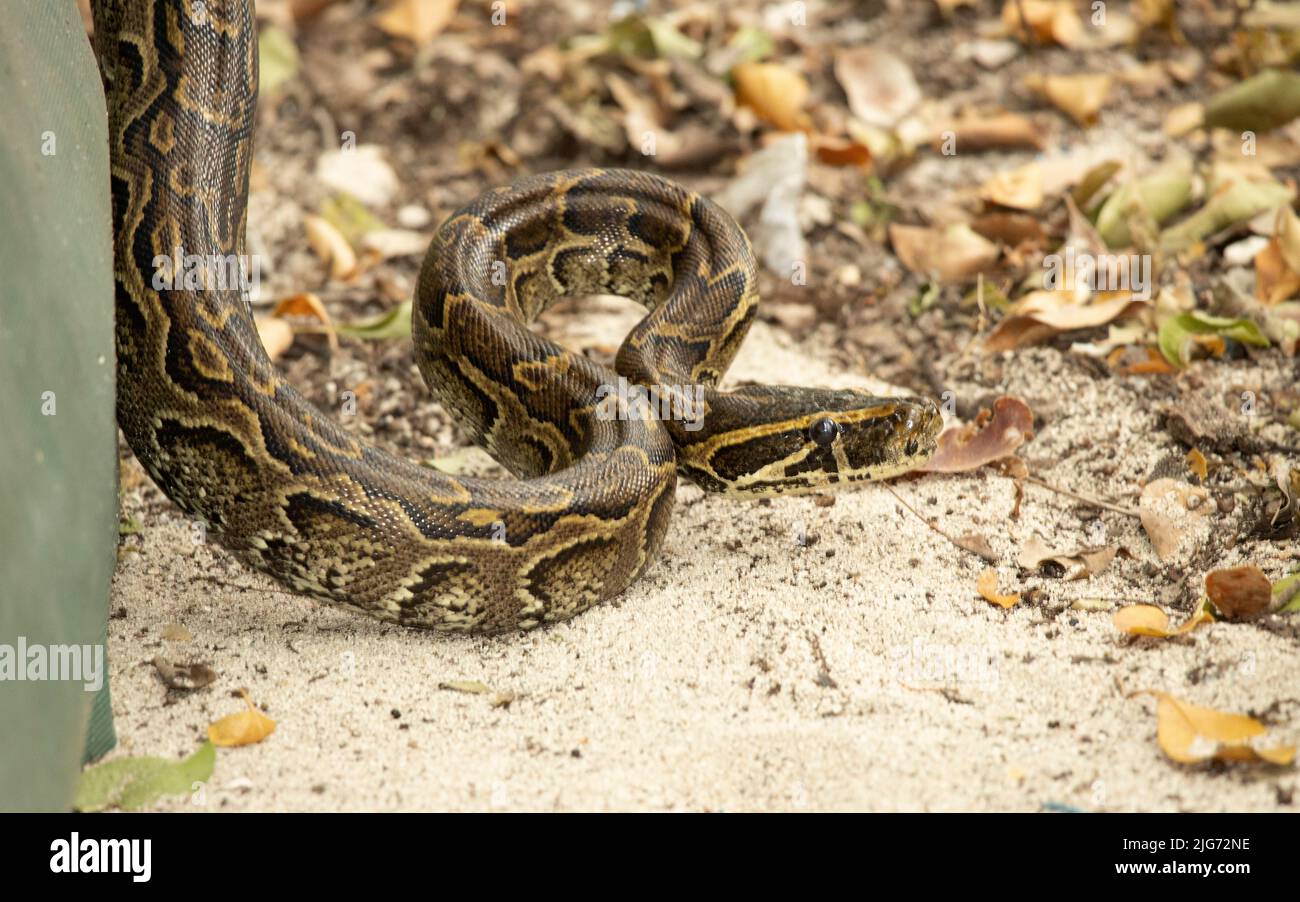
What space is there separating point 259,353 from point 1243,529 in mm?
4455

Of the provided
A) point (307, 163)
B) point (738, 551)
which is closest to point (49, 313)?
point (738, 551)

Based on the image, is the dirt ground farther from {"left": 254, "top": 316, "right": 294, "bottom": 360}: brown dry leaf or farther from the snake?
the snake

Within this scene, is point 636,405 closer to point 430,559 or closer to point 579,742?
point 430,559

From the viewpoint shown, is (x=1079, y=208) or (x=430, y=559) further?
(x=1079, y=208)

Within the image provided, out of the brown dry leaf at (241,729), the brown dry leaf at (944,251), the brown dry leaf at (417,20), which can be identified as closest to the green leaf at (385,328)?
the brown dry leaf at (944,251)

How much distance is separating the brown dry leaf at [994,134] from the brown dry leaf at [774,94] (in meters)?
1.07

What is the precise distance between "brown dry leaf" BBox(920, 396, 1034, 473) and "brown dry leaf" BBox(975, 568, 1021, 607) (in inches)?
35.8

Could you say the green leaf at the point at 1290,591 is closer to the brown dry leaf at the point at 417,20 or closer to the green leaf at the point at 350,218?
the green leaf at the point at 350,218

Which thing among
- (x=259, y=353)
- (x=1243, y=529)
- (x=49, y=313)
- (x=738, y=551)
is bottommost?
(x=738, y=551)

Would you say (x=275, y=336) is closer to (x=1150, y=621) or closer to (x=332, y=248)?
(x=332, y=248)

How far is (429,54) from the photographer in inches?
431

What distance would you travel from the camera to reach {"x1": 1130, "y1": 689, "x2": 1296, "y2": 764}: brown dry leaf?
14.8 feet

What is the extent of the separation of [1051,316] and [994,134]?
253 centimetres

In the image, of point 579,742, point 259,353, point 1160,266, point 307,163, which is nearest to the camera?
point 579,742
